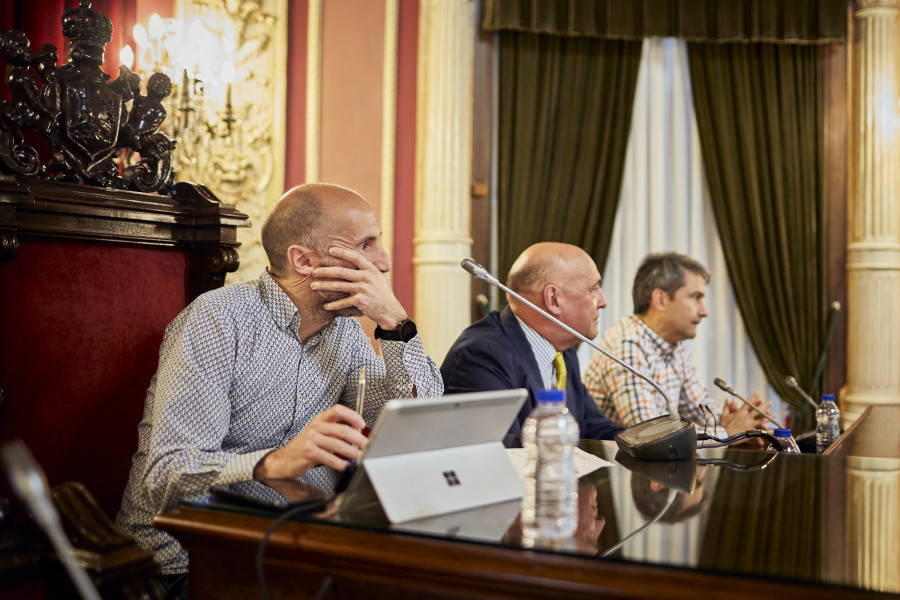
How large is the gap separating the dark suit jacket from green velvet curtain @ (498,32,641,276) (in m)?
2.22

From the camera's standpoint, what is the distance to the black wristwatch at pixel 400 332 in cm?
164

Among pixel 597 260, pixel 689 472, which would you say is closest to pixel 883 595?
pixel 689 472

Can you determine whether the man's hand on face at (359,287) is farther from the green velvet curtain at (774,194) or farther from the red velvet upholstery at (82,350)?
the green velvet curtain at (774,194)

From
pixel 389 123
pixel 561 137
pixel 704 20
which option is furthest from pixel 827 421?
pixel 704 20

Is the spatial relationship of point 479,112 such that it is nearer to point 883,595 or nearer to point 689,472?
point 689,472

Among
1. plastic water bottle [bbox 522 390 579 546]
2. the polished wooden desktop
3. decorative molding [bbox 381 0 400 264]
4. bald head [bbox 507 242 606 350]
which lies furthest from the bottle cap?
decorative molding [bbox 381 0 400 264]

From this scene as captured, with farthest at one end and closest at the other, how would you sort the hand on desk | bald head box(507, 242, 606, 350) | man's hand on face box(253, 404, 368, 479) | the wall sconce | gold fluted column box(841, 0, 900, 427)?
1. gold fluted column box(841, 0, 900, 427)
2. the wall sconce
3. the hand on desk
4. bald head box(507, 242, 606, 350)
5. man's hand on face box(253, 404, 368, 479)

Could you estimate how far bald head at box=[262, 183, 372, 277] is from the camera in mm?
1663

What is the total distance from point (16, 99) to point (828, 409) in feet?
7.30

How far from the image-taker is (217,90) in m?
4.15

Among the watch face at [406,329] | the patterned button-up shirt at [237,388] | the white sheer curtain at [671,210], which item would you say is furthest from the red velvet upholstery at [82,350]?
the white sheer curtain at [671,210]

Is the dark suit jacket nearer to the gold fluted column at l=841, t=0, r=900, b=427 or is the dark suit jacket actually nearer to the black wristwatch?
the black wristwatch

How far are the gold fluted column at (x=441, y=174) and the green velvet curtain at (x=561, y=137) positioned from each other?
0.32 m

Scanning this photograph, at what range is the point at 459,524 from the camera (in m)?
0.96
